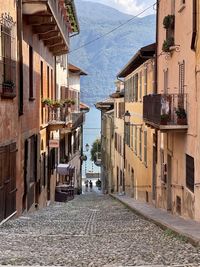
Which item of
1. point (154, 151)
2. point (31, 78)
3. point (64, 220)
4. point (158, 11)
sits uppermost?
point (158, 11)

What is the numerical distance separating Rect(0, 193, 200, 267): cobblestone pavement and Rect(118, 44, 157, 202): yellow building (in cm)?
1240

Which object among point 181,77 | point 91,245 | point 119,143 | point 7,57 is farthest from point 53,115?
point 119,143

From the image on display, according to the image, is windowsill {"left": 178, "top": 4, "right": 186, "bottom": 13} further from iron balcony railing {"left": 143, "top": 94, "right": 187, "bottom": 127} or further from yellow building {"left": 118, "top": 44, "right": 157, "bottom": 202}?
yellow building {"left": 118, "top": 44, "right": 157, "bottom": 202}

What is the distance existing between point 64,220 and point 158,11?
11978mm

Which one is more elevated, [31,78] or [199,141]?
[31,78]

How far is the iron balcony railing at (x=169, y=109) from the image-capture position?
18562 millimetres

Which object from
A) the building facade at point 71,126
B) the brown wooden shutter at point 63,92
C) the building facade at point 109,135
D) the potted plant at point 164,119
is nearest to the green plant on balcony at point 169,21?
the potted plant at point 164,119

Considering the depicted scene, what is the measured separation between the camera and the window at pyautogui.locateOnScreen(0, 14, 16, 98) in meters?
15.2

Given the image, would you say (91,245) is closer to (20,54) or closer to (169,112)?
(20,54)

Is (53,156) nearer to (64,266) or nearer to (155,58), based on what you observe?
(155,58)

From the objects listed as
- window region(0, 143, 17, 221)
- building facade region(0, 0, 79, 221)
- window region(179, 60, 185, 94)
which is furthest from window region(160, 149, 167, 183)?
window region(0, 143, 17, 221)

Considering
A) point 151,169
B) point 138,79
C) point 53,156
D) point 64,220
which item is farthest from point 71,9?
point 64,220

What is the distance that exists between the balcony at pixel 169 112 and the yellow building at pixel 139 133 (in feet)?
22.9

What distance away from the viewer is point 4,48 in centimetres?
1541
